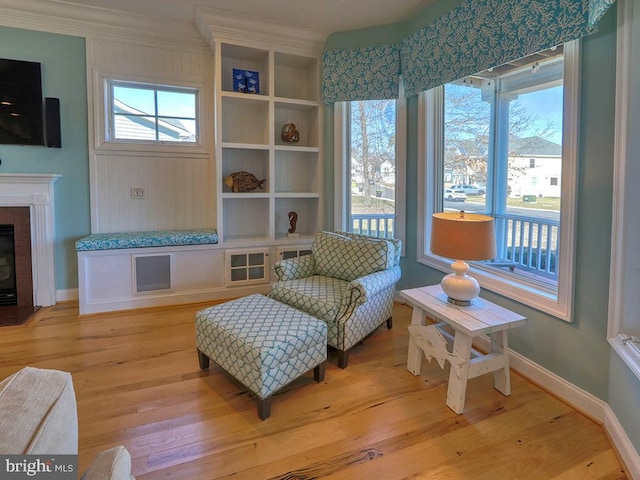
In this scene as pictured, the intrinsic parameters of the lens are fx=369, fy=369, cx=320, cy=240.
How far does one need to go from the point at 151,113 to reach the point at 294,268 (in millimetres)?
2286

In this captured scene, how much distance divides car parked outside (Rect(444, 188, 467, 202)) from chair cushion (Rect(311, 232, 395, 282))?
0.88 metres

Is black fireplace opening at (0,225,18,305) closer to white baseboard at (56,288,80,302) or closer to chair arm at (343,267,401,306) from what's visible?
white baseboard at (56,288,80,302)

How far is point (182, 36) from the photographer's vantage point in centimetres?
Result: 364

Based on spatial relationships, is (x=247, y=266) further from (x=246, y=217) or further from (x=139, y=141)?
(x=139, y=141)

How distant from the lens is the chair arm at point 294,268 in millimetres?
2859

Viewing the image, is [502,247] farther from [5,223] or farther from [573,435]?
[5,223]

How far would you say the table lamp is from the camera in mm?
1935

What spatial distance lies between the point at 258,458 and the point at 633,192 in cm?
199

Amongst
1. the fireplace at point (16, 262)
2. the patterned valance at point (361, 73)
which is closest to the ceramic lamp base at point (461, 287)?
the patterned valance at point (361, 73)

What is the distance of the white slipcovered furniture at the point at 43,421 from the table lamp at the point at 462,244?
1697mm

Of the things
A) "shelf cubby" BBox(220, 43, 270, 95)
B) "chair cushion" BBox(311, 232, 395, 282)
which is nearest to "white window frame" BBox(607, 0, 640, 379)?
"chair cushion" BBox(311, 232, 395, 282)

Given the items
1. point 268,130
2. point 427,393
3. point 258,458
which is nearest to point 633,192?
point 427,393

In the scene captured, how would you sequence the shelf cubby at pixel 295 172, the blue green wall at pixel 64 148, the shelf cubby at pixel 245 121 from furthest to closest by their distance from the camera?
the shelf cubby at pixel 295 172 < the shelf cubby at pixel 245 121 < the blue green wall at pixel 64 148

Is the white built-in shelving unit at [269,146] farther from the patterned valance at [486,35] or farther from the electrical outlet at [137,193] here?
the patterned valance at [486,35]
